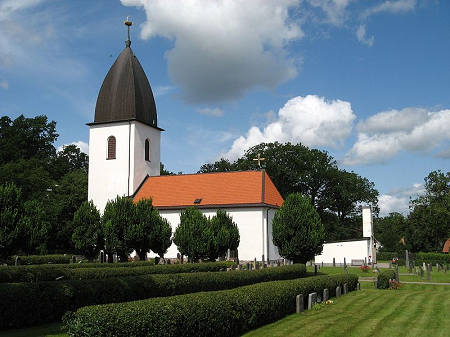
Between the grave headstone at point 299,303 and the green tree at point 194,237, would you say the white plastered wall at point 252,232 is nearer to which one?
the green tree at point 194,237

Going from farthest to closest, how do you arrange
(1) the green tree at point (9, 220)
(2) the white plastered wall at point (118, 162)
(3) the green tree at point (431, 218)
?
(3) the green tree at point (431, 218)
(2) the white plastered wall at point (118, 162)
(1) the green tree at point (9, 220)

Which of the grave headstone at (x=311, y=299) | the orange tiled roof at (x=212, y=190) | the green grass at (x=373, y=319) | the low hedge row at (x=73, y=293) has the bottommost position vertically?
the green grass at (x=373, y=319)

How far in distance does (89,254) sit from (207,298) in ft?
79.4

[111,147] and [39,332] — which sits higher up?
[111,147]

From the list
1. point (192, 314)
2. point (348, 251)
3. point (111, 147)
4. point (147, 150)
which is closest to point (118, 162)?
point (111, 147)

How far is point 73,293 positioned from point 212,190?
2791cm

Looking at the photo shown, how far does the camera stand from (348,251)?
157 feet

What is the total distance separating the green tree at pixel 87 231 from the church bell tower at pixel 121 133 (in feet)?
33.7

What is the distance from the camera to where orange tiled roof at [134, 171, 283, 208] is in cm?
3928

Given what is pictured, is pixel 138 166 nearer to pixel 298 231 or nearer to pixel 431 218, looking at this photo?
pixel 298 231

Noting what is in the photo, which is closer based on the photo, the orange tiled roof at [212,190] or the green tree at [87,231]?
the green tree at [87,231]

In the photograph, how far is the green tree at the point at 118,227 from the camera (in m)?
30.3

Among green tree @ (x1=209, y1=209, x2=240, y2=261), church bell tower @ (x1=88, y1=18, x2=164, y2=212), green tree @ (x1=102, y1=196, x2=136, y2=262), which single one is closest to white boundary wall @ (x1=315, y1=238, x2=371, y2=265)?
green tree @ (x1=209, y1=209, x2=240, y2=261)

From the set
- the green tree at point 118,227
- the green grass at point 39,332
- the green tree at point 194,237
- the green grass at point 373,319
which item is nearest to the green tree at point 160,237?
the green tree at point 194,237
